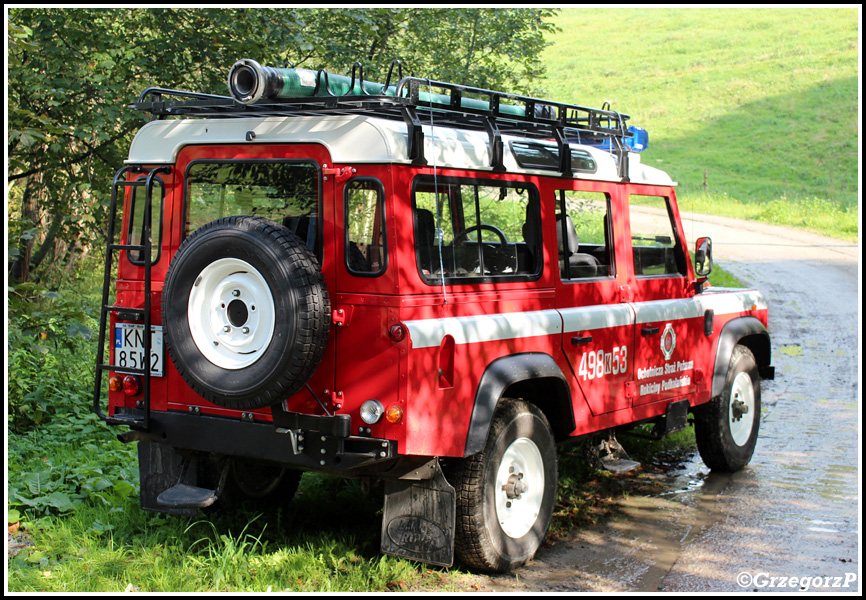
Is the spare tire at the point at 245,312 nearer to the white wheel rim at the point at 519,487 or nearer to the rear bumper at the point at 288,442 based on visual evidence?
the rear bumper at the point at 288,442

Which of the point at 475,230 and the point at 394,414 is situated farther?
the point at 475,230

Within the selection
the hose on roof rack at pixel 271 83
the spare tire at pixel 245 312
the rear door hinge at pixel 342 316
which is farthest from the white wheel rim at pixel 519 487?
the hose on roof rack at pixel 271 83

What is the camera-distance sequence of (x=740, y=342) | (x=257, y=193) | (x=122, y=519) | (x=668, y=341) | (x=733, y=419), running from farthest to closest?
(x=740, y=342)
(x=733, y=419)
(x=668, y=341)
(x=122, y=519)
(x=257, y=193)

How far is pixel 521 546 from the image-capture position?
16.7ft

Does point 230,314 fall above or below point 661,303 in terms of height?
below

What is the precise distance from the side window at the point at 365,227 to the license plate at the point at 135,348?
1.28 m

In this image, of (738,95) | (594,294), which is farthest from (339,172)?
(738,95)

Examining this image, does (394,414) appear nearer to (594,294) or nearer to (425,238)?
(425,238)

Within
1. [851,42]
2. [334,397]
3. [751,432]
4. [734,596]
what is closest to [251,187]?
[334,397]

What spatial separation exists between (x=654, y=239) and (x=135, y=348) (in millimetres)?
3781

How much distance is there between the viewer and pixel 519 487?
16.8ft

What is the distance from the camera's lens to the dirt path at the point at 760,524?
498 centimetres

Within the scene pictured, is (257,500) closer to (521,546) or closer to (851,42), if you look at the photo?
(521,546)

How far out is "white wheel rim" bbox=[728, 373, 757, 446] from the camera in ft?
24.2
